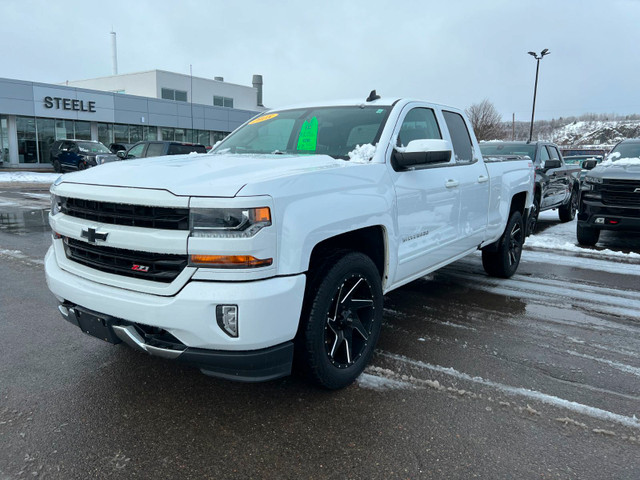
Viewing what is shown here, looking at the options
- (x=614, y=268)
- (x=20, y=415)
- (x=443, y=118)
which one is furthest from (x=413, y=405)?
(x=614, y=268)

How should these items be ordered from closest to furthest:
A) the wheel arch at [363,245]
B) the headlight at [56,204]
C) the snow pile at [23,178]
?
the wheel arch at [363,245] → the headlight at [56,204] → the snow pile at [23,178]

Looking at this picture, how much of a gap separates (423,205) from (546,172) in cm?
761

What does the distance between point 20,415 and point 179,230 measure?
1487 millimetres

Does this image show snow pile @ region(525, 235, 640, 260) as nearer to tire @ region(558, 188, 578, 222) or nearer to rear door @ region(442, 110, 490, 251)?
tire @ region(558, 188, 578, 222)

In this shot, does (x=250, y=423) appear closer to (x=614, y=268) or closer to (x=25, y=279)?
(x=25, y=279)

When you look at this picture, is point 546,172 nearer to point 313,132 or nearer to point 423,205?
point 423,205

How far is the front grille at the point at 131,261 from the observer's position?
8.28ft

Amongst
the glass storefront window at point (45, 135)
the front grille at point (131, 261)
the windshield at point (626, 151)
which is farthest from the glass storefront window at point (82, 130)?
the front grille at point (131, 261)

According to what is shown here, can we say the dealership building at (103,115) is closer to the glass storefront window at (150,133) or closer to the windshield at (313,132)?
the glass storefront window at (150,133)

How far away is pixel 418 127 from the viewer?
4.16 metres

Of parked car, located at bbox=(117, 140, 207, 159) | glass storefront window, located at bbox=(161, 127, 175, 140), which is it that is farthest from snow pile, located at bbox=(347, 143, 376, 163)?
glass storefront window, located at bbox=(161, 127, 175, 140)

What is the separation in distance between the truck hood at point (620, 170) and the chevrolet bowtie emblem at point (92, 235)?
7.91 metres

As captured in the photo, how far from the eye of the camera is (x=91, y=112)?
97.7 feet

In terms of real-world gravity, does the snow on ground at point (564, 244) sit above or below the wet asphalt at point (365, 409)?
above
